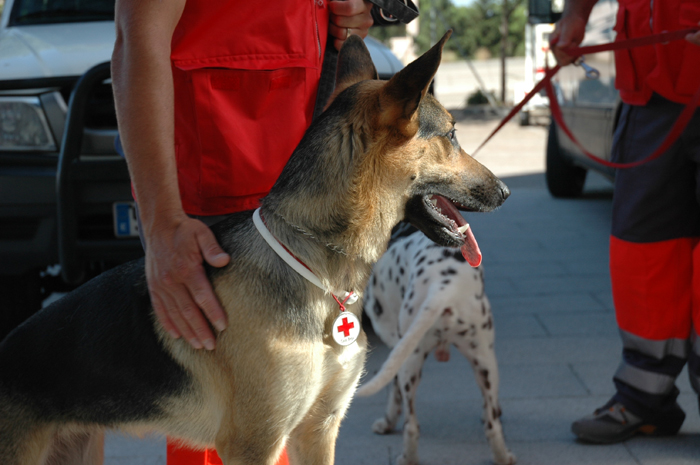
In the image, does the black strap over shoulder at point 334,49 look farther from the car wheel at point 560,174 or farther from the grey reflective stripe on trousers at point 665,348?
the car wheel at point 560,174

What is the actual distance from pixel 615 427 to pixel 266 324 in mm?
2098

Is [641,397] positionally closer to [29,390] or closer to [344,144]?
[344,144]

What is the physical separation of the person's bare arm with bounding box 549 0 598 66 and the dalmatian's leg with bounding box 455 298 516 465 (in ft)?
3.98

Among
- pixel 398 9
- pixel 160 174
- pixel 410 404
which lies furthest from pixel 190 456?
pixel 398 9

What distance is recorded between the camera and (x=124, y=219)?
3633mm

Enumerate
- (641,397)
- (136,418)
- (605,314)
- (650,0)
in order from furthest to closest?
(605,314) → (641,397) → (650,0) → (136,418)

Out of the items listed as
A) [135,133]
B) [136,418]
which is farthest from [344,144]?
[136,418]

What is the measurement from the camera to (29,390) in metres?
1.84

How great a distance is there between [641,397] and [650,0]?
1.75m

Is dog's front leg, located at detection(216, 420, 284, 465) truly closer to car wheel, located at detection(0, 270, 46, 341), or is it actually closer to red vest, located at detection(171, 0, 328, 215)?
red vest, located at detection(171, 0, 328, 215)

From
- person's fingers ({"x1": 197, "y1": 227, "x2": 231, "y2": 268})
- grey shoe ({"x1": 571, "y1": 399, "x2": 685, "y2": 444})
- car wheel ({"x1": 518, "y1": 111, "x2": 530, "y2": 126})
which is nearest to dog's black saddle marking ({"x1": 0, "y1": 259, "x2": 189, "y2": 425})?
person's fingers ({"x1": 197, "y1": 227, "x2": 231, "y2": 268})

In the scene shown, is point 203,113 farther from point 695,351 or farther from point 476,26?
point 476,26

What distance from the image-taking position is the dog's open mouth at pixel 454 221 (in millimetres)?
1890

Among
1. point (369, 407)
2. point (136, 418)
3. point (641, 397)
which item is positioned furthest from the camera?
point (369, 407)
